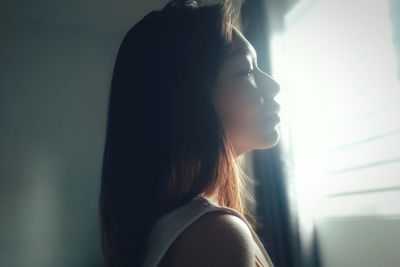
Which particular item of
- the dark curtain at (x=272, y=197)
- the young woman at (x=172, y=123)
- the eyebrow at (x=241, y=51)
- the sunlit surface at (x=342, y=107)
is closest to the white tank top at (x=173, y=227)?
the young woman at (x=172, y=123)

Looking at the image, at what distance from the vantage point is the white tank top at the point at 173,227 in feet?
1.58

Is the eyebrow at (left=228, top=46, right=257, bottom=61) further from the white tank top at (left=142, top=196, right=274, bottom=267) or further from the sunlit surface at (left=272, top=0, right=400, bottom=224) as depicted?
the sunlit surface at (left=272, top=0, right=400, bottom=224)

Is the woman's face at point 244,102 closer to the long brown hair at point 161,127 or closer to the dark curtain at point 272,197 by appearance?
the long brown hair at point 161,127

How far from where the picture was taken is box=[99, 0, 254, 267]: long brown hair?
59cm

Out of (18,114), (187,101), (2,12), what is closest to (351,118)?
(187,101)

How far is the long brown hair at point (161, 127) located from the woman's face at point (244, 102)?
0.10 ft

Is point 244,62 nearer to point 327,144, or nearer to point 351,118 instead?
point 351,118

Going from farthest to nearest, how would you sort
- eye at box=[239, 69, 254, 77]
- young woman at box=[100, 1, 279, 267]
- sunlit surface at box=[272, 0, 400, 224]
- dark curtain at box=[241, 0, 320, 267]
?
dark curtain at box=[241, 0, 320, 267]
sunlit surface at box=[272, 0, 400, 224]
eye at box=[239, 69, 254, 77]
young woman at box=[100, 1, 279, 267]

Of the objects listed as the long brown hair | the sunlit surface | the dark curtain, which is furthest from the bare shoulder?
the dark curtain

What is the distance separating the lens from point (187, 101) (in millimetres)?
603

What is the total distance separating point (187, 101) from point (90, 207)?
2.18m

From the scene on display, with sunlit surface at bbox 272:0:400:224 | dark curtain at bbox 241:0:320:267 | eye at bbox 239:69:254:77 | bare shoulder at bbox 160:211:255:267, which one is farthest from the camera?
dark curtain at bbox 241:0:320:267

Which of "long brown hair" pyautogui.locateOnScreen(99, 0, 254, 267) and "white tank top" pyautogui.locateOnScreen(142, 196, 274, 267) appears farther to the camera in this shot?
"long brown hair" pyautogui.locateOnScreen(99, 0, 254, 267)

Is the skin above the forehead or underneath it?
underneath
